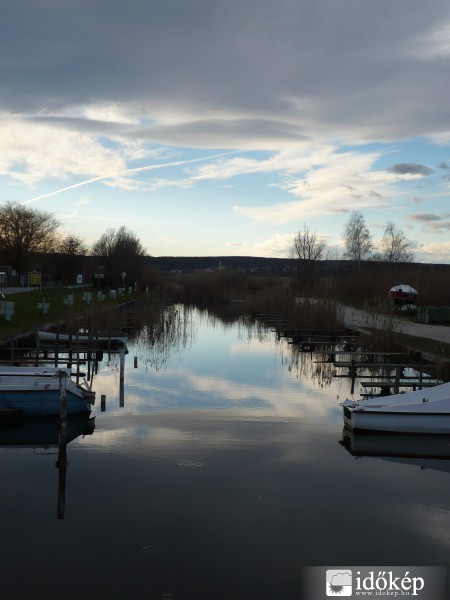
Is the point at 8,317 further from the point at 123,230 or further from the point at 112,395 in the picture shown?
the point at 123,230

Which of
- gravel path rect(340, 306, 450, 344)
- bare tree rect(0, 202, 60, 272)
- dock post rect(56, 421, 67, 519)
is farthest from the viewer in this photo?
bare tree rect(0, 202, 60, 272)

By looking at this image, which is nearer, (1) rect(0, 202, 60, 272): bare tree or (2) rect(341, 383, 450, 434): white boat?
(2) rect(341, 383, 450, 434): white boat

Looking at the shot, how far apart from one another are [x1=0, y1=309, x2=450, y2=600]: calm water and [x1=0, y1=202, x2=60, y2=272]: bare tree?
63368 mm

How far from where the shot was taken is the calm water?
22.2ft

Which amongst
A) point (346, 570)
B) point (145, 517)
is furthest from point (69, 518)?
point (346, 570)

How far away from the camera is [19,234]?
7606 cm

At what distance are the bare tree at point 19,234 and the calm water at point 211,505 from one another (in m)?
63.4

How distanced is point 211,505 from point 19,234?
72.0 meters

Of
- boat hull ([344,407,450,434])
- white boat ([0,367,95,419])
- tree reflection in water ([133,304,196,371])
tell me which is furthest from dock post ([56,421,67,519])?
tree reflection in water ([133,304,196,371])

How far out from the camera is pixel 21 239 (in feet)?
250

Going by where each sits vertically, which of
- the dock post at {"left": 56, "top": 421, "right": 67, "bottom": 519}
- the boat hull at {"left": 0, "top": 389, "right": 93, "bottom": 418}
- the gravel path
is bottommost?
the dock post at {"left": 56, "top": 421, "right": 67, "bottom": 519}

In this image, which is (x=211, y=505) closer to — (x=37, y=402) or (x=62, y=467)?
(x=62, y=467)

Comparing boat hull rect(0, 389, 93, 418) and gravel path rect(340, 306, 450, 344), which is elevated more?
gravel path rect(340, 306, 450, 344)

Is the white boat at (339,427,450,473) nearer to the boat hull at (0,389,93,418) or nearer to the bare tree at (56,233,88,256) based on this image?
the boat hull at (0,389,93,418)
